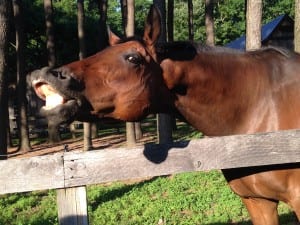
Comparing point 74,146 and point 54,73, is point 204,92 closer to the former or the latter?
point 54,73

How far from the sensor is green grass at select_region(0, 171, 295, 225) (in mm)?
6238

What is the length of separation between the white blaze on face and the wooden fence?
0.46m

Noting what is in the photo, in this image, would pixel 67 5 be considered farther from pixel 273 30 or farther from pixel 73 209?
pixel 73 209

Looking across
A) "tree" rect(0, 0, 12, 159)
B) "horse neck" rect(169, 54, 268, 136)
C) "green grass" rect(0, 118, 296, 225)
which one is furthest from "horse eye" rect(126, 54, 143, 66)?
"tree" rect(0, 0, 12, 159)

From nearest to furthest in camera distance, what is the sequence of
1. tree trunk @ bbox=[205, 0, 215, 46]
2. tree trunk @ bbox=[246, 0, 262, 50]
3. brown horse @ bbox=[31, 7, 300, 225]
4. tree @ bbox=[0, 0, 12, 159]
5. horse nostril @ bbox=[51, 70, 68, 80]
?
horse nostril @ bbox=[51, 70, 68, 80]
brown horse @ bbox=[31, 7, 300, 225]
tree @ bbox=[0, 0, 12, 159]
tree trunk @ bbox=[246, 0, 262, 50]
tree trunk @ bbox=[205, 0, 215, 46]

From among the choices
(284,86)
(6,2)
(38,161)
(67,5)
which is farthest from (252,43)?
(67,5)

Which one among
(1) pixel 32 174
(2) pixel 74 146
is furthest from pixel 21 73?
(1) pixel 32 174

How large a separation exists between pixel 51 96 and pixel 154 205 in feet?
Answer: 16.1

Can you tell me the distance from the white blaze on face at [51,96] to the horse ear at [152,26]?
0.63 m

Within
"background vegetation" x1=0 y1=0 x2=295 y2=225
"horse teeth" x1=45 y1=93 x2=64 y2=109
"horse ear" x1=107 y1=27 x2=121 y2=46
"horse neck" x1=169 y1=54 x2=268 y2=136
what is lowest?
"background vegetation" x1=0 y1=0 x2=295 y2=225

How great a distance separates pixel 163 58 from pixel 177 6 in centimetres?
5174

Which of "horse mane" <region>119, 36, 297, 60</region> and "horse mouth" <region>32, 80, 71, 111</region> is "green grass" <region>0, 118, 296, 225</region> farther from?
"horse mouth" <region>32, 80, 71, 111</region>

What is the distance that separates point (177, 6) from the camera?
53.0 meters

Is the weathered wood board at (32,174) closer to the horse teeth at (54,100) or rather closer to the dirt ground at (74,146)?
the horse teeth at (54,100)
